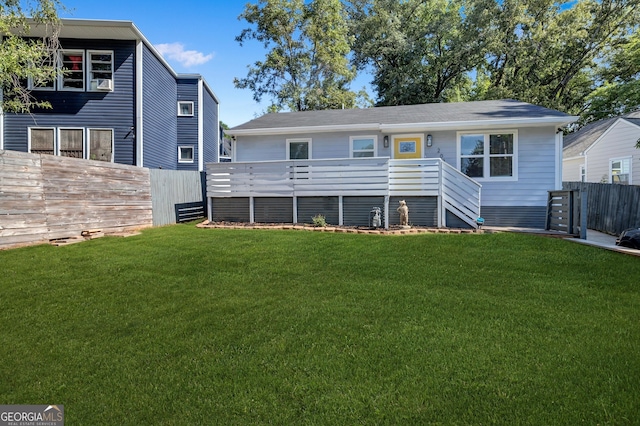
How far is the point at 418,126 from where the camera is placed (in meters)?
10.5

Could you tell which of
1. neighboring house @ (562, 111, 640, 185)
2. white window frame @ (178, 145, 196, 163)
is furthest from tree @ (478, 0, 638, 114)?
white window frame @ (178, 145, 196, 163)

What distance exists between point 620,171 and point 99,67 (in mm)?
22335

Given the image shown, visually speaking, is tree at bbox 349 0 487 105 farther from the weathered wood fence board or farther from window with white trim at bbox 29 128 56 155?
window with white trim at bbox 29 128 56 155

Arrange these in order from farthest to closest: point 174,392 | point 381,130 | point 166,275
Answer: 1. point 381,130
2. point 166,275
3. point 174,392

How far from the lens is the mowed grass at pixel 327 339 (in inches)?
89.0

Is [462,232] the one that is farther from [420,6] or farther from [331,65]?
[420,6]

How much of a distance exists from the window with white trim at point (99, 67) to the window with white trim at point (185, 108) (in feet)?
13.9

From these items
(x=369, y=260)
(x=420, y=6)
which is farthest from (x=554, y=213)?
(x=420, y=6)

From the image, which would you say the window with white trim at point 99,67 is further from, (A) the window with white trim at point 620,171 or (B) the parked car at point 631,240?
(A) the window with white trim at point 620,171

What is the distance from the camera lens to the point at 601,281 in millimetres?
4676

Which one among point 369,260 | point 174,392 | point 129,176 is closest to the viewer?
point 174,392

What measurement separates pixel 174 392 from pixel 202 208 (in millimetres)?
10967

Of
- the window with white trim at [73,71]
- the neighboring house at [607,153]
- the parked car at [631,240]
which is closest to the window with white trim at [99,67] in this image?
the window with white trim at [73,71]

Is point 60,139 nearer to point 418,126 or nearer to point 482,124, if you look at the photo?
point 418,126
